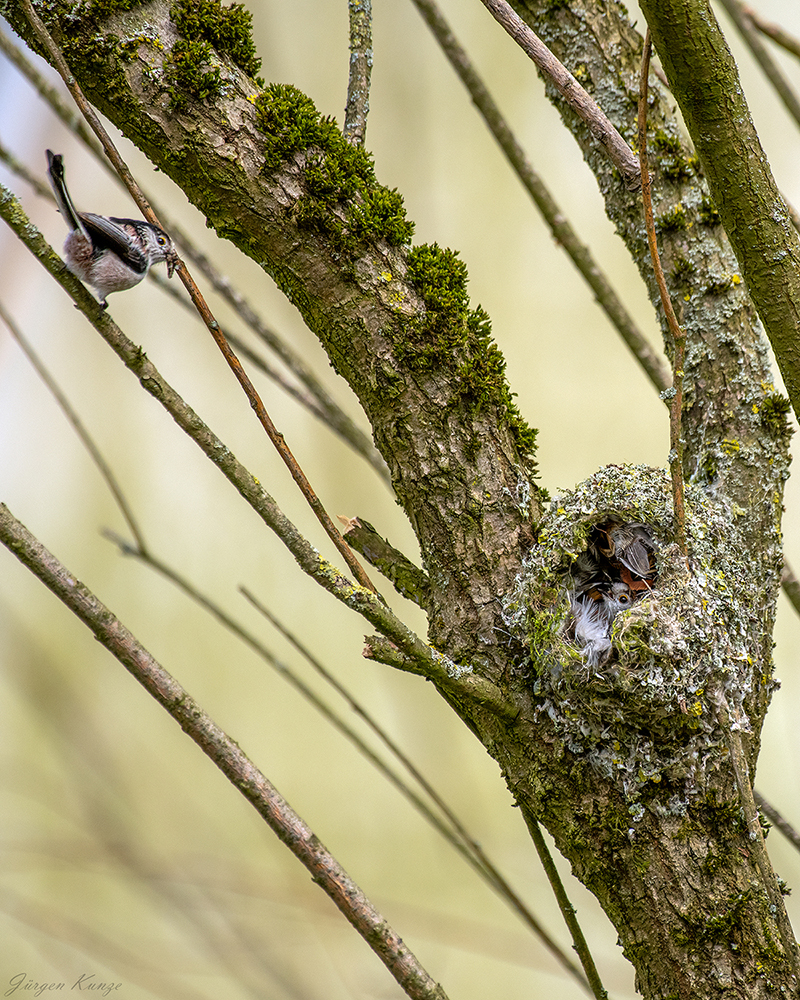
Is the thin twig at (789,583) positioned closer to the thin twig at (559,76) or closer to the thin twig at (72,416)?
the thin twig at (559,76)

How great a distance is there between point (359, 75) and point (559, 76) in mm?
358

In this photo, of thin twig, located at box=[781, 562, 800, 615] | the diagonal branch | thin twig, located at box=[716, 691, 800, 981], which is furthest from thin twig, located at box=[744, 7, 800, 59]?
thin twig, located at box=[781, 562, 800, 615]

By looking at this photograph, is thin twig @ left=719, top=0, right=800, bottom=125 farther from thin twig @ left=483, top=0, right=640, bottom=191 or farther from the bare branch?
the bare branch

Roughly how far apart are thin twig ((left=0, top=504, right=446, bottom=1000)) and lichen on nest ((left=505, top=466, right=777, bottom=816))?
0.97 feet

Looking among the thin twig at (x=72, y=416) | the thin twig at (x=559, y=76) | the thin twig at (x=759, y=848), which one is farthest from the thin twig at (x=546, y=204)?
the thin twig at (x=72, y=416)

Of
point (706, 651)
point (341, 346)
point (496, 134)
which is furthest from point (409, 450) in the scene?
point (496, 134)

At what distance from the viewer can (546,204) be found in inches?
54.9

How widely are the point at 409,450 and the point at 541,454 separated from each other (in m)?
2.02

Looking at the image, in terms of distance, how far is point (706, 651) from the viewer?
943 millimetres

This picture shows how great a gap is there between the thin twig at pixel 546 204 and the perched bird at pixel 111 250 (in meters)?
0.65

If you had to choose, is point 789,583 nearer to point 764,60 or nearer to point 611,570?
point 611,570

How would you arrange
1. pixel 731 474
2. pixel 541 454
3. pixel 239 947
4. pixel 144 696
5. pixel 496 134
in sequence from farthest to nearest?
1. pixel 541 454
2. pixel 144 696
3. pixel 239 947
4. pixel 496 134
5. pixel 731 474

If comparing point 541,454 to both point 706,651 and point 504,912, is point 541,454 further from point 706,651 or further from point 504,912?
point 706,651

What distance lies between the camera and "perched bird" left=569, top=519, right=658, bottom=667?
42.6 inches
